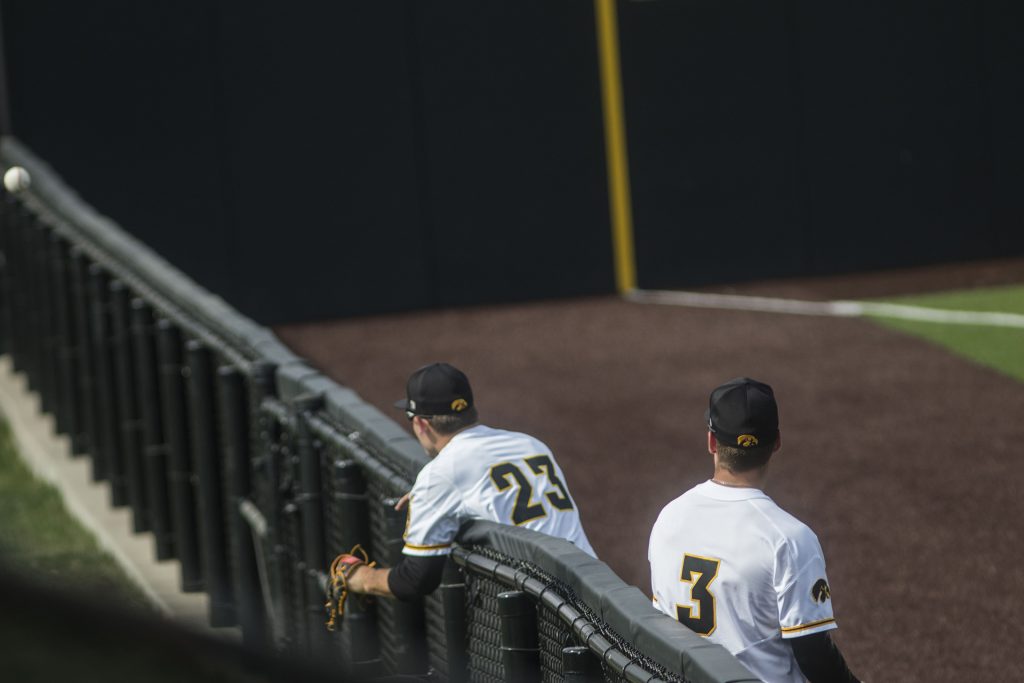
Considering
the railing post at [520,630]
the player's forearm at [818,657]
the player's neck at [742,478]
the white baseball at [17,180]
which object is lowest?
the player's forearm at [818,657]

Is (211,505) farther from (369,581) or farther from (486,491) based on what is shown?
(486,491)

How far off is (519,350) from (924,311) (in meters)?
4.29

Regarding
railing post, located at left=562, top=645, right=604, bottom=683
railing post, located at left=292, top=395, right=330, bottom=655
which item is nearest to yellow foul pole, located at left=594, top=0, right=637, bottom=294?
railing post, located at left=292, top=395, right=330, bottom=655

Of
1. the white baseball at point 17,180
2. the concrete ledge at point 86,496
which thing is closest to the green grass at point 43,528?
the concrete ledge at point 86,496

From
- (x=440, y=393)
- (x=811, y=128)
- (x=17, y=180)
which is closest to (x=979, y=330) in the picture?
(x=811, y=128)

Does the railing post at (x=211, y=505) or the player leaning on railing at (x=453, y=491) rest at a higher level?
the player leaning on railing at (x=453, y=491)

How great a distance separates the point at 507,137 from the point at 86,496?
8461 millimetres

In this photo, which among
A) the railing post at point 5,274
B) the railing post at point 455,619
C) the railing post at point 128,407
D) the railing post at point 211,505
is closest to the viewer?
the railing post at point 455,619

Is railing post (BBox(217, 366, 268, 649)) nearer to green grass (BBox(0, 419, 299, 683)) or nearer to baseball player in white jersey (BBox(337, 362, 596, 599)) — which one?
baseball player in white jersey (BBox(337, 362, 596, 599))

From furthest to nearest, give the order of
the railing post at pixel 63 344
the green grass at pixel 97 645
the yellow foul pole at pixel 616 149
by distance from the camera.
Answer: the yellow foul pole at pixel 616 149 < the railing post at pixel 63 344 < the green grass at pixel 97 645

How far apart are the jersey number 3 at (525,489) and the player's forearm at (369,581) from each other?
1.37 feet

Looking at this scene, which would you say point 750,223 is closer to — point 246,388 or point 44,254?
point 44,254

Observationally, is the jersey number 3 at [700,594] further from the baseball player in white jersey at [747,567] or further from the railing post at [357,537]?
the railing post at [357,537]

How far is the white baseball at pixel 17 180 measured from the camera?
10.6 m
